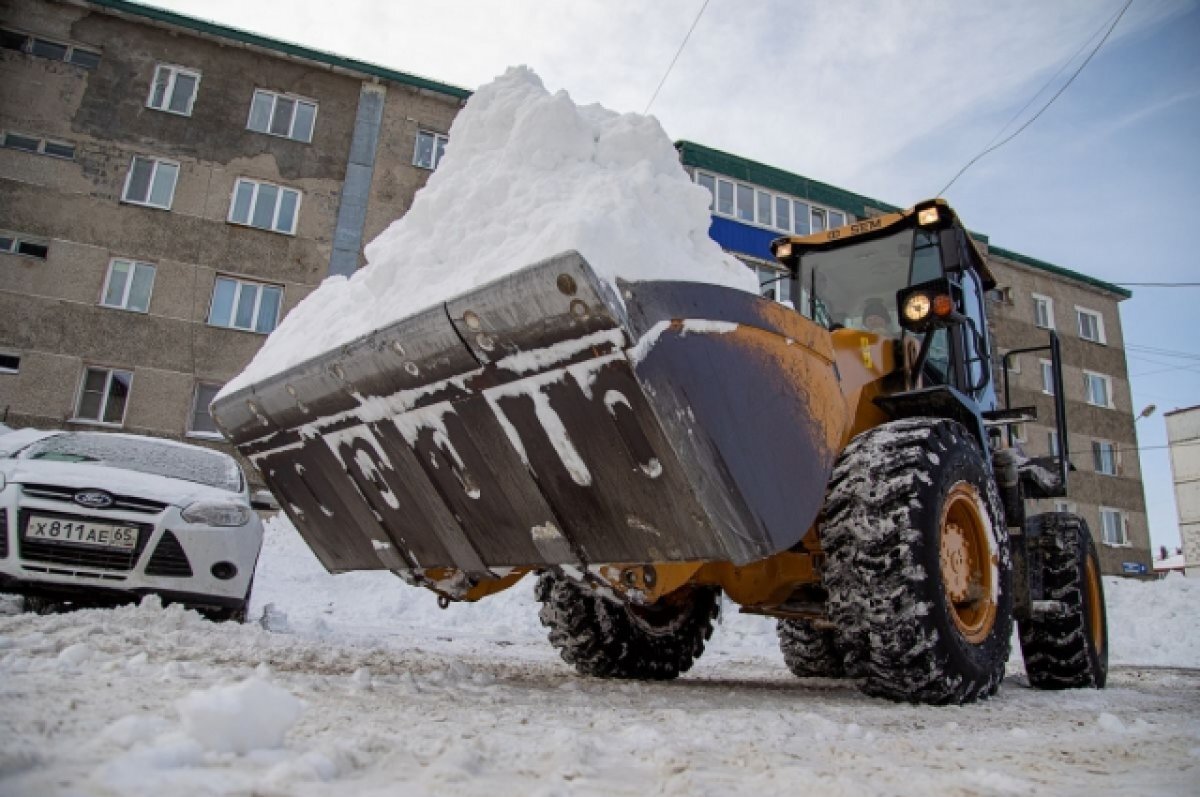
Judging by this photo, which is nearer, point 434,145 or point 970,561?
point 970,561

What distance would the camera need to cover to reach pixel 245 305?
53.2 feet

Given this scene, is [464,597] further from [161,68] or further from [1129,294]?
[1129,294]

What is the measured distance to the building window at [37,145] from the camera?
15.7 metres

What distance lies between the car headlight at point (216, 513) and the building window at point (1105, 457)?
1081 inches

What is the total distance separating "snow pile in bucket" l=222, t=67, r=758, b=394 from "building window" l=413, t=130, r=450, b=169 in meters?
15.8

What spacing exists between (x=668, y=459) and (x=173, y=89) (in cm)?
1885

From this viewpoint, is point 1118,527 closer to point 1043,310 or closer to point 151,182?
point 1043,310

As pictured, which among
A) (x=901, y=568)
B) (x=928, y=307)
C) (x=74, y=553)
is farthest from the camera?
(x=74, y=553)

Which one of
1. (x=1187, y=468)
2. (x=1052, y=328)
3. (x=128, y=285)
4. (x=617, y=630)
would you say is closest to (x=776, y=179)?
(x=1052, y=328)

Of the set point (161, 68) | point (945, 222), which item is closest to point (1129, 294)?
point (945, 222)

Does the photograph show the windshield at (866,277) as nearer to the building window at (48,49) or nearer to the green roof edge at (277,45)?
the green roof edge at (277,45)

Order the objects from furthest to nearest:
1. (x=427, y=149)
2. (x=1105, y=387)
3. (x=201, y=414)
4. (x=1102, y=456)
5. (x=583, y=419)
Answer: (x=1105, y=387)
(x=1102, y=456)
(x=427, y=149)
(x=201, y=414)
(x=583, y=419)

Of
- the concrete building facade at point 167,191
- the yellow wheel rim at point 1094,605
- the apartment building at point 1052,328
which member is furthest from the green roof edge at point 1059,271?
the yellow wheel rim at point 1094,605

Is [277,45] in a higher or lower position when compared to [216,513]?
higher
